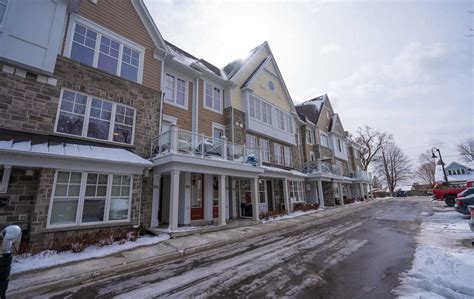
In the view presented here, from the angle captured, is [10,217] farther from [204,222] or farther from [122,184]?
[204,222]

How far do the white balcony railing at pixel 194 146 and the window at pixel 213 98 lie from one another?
406 centimetres

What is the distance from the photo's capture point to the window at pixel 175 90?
42.1ft

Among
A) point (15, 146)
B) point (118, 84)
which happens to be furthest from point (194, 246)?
point (118, 84)

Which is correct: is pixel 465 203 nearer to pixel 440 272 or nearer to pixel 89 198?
pixel 440 272

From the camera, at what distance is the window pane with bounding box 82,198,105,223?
26.7 feet

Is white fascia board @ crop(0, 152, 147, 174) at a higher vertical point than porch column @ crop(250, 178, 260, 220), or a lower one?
higher

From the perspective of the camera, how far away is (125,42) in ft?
35.9

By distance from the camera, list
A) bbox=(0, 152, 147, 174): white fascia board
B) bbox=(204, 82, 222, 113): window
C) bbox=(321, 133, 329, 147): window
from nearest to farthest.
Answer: bbox=(0, 152, 147, 174): white fascia board → bbox=(204, 82, 222, 113): window → bbox=(321, 133, 329, 147): window

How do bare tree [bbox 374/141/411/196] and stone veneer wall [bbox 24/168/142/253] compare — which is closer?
stone veneer wall [bbox 24/168/142/253]

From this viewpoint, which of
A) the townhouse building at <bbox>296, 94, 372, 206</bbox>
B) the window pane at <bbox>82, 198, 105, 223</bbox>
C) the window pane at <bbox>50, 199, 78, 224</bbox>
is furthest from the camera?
the townhouse building at <bbox>296, 94, 372, 206</bbox>

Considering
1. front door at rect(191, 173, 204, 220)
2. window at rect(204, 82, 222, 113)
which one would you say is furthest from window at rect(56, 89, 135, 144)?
window at rect(204, 82, 222, 113)

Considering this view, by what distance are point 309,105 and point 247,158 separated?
844 inches

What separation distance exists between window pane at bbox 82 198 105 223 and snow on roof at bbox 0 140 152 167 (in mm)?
1718

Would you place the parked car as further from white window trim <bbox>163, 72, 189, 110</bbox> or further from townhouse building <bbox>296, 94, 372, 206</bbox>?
white window trim <bbox>163, 72, 189, 110</bbox>
